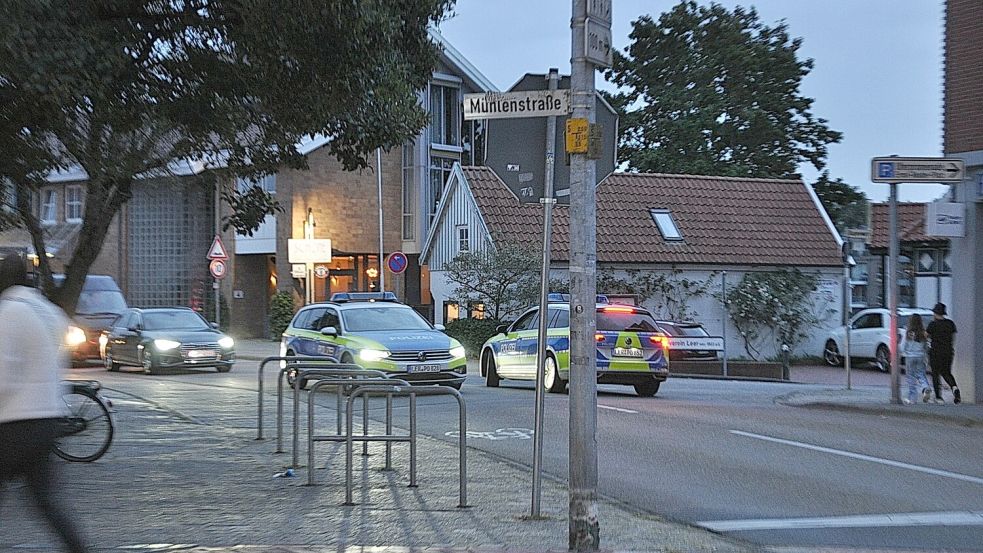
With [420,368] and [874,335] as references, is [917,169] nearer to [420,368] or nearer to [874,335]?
[420,368]

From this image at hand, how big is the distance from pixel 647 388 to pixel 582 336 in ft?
45.4

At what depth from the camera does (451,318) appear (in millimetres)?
39875

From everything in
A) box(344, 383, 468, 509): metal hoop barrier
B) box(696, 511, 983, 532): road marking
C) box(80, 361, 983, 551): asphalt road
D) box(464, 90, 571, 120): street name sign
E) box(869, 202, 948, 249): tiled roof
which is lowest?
box(696, 511, 983, 532): road marking

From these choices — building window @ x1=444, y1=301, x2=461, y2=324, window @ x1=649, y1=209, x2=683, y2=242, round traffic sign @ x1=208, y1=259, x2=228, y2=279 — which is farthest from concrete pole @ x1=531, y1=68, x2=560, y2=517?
building window @ x1=444, y1=301, x2=461, y2=324

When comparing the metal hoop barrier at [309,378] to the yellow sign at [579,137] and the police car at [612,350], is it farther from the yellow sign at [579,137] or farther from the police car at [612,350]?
the police car at [612,350]

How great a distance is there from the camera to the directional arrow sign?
17.9 meters

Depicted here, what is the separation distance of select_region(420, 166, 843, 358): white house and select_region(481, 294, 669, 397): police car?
1393 centimetres

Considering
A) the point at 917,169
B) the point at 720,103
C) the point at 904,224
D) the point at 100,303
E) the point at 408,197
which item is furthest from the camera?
the point at 720,103

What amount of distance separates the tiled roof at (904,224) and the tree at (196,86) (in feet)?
105

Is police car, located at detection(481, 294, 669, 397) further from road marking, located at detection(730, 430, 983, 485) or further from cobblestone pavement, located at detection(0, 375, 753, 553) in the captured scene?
cobblestone pavement, located at detection(0, 375, 753, 553)

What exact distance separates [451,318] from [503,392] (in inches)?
742

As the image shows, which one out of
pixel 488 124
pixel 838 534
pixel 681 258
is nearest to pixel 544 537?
pixel 838 534

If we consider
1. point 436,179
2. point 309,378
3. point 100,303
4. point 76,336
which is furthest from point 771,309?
point 309,378

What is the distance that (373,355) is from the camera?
19547 millimetres
